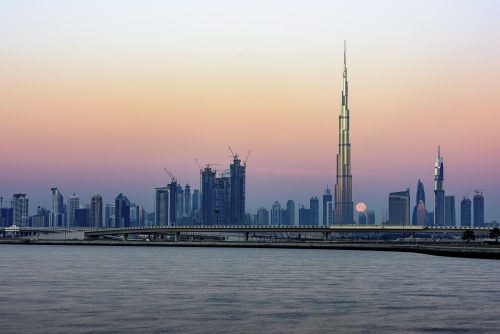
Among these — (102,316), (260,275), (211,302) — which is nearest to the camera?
(102,316)

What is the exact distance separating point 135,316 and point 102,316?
2177 mm

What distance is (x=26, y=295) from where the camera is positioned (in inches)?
2913

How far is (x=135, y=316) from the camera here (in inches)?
2363

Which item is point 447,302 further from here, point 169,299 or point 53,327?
point 53,327

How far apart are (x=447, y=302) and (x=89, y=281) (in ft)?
126

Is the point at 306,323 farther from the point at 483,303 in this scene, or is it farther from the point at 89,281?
the point at 89,281

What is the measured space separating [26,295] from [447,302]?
3414cm

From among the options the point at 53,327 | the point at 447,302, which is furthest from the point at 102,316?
the point at 447,302

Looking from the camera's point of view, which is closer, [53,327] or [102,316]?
[53,327]

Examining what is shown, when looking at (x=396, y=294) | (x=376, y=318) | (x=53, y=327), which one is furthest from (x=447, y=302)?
(x=53, y=327)

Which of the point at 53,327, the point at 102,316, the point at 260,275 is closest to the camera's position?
the point at 53,327

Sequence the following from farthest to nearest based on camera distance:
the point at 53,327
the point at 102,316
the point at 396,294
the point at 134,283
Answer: the point at 134,283, the point at 396,294, the point at 102,316, the point at 53,327

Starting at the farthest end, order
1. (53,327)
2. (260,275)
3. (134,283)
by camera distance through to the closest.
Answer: (260,275) < (134,283) < (53,327)

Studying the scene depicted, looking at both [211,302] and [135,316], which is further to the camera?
[211,302]
